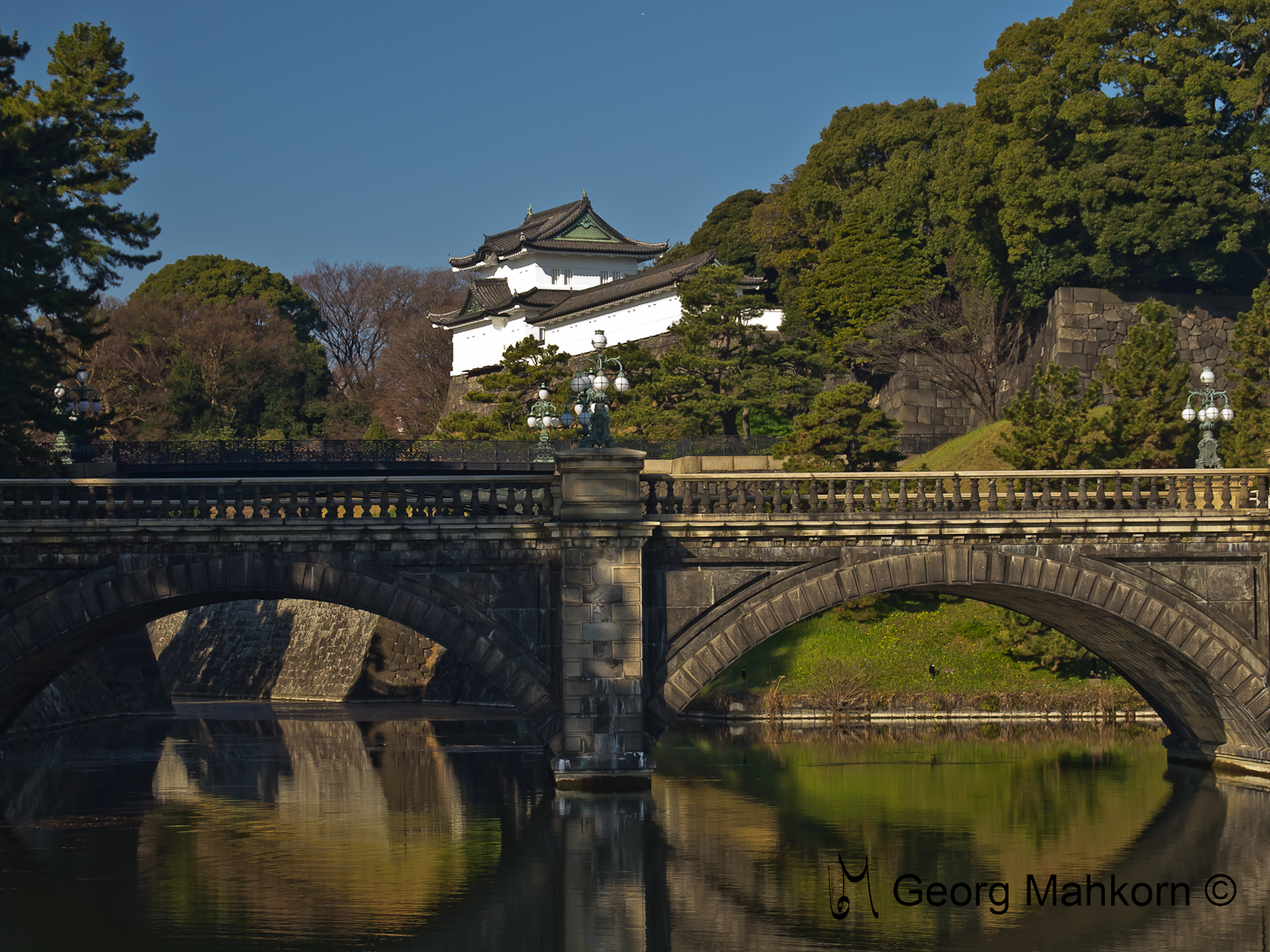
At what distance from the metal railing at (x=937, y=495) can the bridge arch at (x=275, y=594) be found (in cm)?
420

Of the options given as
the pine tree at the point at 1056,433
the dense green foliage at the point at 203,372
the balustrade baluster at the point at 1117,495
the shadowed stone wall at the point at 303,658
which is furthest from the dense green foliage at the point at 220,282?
the balustrade baluster at the point at 1117,495

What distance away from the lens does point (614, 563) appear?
27.6m

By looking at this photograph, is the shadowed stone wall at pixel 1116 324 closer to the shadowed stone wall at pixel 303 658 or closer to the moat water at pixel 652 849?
the moat water at pixel 652 849

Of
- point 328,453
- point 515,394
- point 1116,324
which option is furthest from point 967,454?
point 515,394

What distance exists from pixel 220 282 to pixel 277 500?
66231 mm

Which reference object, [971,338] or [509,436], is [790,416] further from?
[509,436]

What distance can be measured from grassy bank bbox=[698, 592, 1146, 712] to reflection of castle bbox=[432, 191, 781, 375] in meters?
30.2

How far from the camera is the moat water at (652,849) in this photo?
Result: 20188 millimetres

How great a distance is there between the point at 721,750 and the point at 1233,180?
105 feet

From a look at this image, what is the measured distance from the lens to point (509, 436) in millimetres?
63375

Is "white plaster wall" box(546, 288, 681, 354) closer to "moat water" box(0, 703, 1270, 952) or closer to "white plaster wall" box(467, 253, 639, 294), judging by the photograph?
"white plaster wall" box(467, 253, 639, 294)

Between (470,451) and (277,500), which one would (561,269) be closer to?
(470,451)
